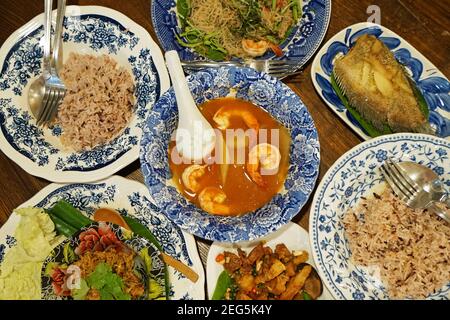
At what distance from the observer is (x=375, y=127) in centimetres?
224

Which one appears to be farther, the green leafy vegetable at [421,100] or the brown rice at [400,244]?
the green leafy vegetable at [421,100]

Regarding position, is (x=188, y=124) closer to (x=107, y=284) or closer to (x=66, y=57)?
(x=107, y=284)

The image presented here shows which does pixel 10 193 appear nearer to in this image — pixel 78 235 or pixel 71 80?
pixel 78 235

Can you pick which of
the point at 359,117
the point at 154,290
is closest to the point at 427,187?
the point at 359,117

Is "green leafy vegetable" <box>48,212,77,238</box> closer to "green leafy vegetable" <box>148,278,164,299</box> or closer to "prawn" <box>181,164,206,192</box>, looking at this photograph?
"green leafy vegetable" <box>148,278,164,299</box>

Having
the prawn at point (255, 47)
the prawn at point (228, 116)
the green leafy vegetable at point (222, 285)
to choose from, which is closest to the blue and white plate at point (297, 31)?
the prawn at point (255, 47)

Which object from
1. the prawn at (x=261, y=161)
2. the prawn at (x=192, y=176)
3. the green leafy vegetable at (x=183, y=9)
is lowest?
the prawn at (x=192, y=176)

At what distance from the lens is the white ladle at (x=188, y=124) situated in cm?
199

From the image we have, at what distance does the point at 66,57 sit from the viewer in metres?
2.46

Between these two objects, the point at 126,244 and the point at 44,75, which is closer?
the point at 126,244

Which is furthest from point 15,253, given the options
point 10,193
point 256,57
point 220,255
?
point 256,57

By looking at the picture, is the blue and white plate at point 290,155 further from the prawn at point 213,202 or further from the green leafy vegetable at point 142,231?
the green leafy vegetable at point 142,231

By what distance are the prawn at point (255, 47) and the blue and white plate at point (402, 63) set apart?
0.27 meters

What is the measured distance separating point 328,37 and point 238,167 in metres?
0.91
